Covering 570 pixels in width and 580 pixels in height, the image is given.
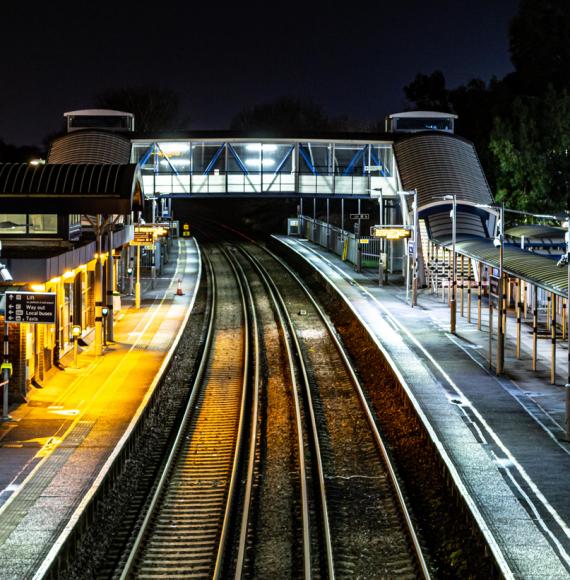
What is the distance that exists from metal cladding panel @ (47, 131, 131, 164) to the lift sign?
A: 116 ft

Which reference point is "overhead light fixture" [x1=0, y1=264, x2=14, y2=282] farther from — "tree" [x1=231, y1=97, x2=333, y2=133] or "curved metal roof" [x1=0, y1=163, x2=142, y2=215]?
"tree" [x1=231, y1=97, x2=333, y2=133]

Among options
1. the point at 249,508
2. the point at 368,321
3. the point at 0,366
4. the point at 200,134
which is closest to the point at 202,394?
the point at 0,366

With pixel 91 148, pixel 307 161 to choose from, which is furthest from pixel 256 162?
pixel 91 148

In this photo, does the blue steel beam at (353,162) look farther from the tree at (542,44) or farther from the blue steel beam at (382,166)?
the tree at (542,44)

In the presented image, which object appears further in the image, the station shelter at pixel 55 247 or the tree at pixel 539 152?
the tree at pixel 539 152

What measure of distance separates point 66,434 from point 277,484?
16.0 feet

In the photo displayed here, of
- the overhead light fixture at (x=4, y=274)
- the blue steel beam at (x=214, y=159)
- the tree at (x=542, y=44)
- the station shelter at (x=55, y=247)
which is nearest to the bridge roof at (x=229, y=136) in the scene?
the blue steel beam at (x=214, y=159)

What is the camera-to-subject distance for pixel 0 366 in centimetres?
2194

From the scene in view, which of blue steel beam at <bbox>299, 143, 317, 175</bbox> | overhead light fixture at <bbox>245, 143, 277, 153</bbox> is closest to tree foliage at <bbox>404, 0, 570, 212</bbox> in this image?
blue steel beam at <bbox>299, 143, 317, 175</bbox>

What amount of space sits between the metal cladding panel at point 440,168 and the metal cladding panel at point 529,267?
51.2ft

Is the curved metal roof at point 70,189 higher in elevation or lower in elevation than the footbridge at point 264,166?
lower

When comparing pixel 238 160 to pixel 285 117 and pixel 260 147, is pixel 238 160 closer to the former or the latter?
pixel 260 147

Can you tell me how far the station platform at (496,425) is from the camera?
14.2m

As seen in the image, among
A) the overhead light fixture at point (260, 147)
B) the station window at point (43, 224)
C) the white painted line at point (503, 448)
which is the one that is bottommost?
the white painted line at point (503, 448)
